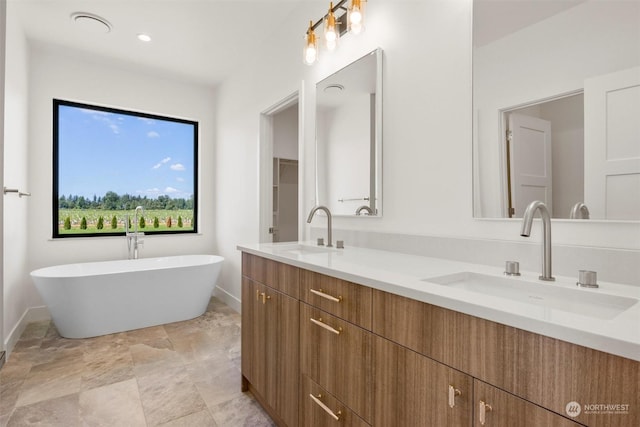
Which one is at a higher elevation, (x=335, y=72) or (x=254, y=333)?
(x=335, y=72)

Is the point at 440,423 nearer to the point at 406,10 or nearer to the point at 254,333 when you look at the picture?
the point at 254,333

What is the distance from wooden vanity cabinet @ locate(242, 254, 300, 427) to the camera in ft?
4.96

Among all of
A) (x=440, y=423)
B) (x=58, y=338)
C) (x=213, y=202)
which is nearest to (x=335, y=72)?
(x=440, y=423)

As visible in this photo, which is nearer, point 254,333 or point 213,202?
point 254,333

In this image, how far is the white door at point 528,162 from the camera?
119 cm

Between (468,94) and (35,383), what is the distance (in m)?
3.06

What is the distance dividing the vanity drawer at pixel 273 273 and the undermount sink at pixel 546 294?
66 cm

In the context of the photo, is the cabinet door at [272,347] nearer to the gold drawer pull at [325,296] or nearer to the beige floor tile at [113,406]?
the gold drawer pull at [325,296]

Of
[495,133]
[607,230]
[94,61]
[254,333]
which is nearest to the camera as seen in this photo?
[607,230]

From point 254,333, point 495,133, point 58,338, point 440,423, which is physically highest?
point 495,133

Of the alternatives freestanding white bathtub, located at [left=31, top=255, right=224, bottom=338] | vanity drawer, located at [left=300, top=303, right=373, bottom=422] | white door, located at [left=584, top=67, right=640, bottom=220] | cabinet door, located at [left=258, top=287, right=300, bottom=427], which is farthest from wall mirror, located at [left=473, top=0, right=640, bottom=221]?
freestanding white bathtub, located at [left=31, top=255, right=224, bottom=338]

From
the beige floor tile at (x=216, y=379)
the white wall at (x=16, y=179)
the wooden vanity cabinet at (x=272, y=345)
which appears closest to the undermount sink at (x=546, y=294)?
the wooden vanity cabinet at (x=272, y=345)

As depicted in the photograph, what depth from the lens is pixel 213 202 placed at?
4395 mm

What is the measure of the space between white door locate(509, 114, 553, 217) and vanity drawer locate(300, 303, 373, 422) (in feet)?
2.65
